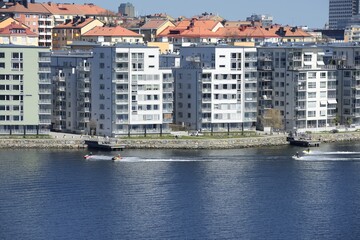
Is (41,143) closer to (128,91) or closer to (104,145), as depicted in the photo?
(104,145)

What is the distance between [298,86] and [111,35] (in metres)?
29.5

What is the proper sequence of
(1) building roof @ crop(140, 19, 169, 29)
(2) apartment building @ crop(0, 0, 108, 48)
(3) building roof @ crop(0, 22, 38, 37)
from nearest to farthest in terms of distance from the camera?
(3) building roof @ crop(0, 22, 38, 37), (2) apartment building @ crop(0, 0, 108, 48), (1) building roof @ crop(140, 19, 169, 29)

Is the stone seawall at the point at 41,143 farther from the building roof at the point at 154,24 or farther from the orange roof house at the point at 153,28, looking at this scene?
the building roof at the point at 154,24

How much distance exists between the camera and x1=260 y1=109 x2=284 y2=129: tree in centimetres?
7475

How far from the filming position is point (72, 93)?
7344cm

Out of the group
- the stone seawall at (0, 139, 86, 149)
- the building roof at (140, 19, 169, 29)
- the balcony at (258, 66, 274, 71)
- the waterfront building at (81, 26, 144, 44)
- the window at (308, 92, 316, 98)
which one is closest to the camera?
the stone seawall at (0, 139, 86, 149)

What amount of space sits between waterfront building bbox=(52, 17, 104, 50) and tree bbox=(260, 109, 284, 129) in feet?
116

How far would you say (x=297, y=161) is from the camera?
64000mm

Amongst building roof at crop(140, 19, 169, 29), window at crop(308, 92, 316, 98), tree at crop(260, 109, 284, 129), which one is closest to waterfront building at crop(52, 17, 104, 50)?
building roof at crop(140, 19, 169, 29)

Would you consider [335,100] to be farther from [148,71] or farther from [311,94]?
[148,71]

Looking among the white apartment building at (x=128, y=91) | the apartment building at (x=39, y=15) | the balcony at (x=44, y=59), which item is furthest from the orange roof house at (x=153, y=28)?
Result: the balcony at (x=44, y=59)

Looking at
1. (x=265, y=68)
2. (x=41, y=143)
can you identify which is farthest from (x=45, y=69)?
(x=265, y=68)

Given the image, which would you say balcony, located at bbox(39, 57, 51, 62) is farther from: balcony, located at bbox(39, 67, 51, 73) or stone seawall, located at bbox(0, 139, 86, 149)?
stone seawall, located at bbox(0, 139, 86, 149)

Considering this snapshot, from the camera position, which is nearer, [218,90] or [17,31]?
[218,90]
